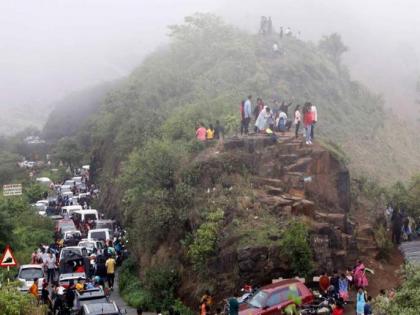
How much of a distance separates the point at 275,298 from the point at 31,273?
1131 cm

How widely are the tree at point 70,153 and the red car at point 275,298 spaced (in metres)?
53.0

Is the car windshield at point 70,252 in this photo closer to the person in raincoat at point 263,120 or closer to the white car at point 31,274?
the white car at point 31,274

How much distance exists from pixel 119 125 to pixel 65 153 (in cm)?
2946

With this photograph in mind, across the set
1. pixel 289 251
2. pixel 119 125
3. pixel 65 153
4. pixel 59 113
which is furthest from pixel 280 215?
pixel 59 113

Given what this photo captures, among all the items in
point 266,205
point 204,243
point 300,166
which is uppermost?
point 300,166

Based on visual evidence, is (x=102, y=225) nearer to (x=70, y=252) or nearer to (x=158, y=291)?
(x=70, y=252)

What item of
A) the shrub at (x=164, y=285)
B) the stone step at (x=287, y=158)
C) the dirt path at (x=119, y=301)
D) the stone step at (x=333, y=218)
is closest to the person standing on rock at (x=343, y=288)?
the stone step at (x=333, y=218)

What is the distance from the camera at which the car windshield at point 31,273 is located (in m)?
24.9

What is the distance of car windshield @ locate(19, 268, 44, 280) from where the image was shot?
24.9 meters

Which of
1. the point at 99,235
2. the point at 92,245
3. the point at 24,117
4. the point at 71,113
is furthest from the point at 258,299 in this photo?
the point at 24,117

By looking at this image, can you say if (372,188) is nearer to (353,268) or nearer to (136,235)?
(353,268)

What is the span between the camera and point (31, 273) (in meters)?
25.2

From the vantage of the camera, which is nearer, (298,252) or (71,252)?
(298,252)

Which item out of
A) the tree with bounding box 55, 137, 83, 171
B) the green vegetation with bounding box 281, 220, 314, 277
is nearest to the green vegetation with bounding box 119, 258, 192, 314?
the green vegetation with bounding box 281, 220, 314, 277
